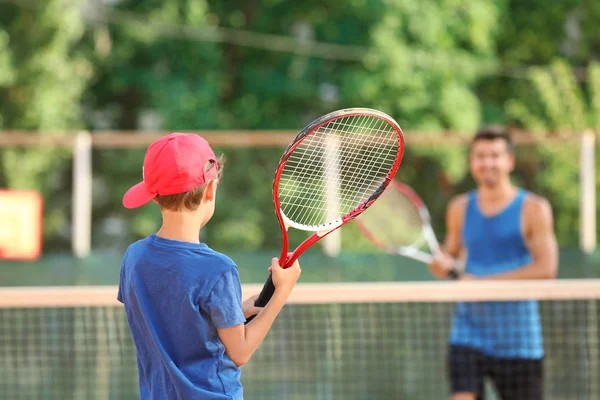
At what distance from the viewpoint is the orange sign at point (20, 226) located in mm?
6242

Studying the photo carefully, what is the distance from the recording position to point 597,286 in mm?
3105

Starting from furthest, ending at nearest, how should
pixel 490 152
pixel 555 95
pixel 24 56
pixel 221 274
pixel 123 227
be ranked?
pixel 555 95 → pixel 24 56 → pixel 123 227 → pixel 490 152 → pixel 221 274

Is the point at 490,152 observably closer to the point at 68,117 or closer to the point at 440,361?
the point at 440,361

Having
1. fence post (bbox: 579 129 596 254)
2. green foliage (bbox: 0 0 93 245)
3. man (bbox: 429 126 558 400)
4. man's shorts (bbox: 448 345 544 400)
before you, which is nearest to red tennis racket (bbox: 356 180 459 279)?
man (bbox: 429 126 558 400)

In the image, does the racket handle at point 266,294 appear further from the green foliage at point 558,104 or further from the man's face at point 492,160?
the green foliage at point 558,104

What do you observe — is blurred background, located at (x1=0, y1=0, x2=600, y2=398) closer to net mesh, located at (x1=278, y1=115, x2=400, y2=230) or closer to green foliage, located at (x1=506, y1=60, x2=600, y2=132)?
green foliage, located at (x1=506, y1=60, x2=600, y2=132)

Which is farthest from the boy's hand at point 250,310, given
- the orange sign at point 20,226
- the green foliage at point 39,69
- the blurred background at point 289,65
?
the green foliage at point 39,69

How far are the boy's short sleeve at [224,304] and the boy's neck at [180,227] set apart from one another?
0.12 meters

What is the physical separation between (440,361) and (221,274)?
371 centimetres

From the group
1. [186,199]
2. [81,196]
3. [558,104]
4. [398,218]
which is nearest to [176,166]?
[186,199]

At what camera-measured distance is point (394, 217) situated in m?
4.87

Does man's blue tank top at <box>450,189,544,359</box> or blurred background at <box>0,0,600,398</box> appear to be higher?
blurred background at <box>0,0,600,398</box>

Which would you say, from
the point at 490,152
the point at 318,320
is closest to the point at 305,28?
the point at 318,320

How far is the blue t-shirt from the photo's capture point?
1805 millimetres
